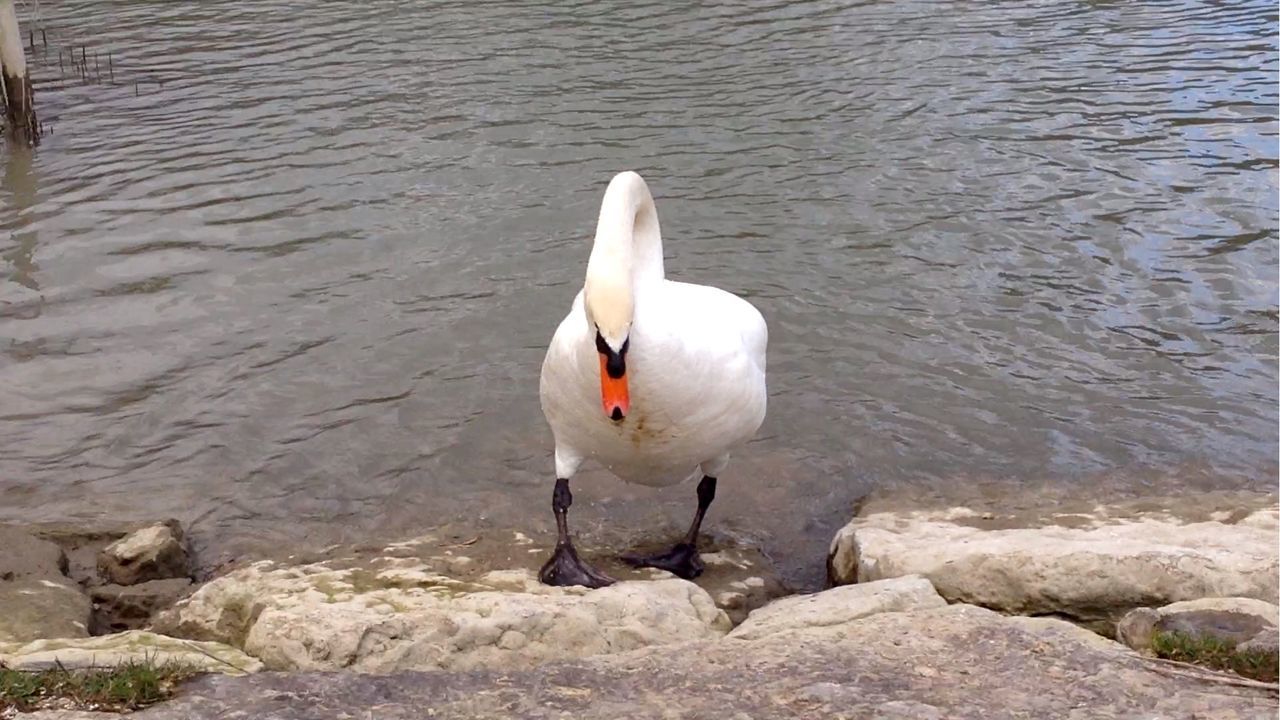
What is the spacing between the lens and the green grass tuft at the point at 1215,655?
3.86 metres

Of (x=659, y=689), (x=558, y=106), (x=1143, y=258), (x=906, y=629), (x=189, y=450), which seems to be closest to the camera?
(x=659, y=689)

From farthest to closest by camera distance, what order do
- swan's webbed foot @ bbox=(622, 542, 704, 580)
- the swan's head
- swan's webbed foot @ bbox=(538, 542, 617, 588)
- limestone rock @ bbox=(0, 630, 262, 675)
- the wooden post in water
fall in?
the wooden post in water → swan's webbed foot @ bbox=(622, 542, 704, 580) → swan's webbed foot @ bbox=(538, 542, 617, 588) → the swan's head → limestone rock @ bbox=(0, 630, 262, 675)

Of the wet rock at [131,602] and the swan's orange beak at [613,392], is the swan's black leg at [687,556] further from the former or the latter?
the wet rock at [131,602]

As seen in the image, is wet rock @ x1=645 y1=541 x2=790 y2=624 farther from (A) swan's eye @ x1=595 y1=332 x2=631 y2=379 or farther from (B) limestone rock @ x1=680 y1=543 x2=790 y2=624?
(A) swan's eye @ x1=595 y1=332 x2=631 y2=379

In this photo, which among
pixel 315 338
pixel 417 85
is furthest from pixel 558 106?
pixel 315 338

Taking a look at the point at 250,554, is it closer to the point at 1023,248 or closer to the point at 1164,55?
the point at 1023,248

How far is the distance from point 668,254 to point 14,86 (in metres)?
6.97

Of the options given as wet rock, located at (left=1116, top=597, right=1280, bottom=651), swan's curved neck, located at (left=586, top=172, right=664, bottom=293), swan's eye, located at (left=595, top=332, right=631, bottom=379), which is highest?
swan's curved neck, located at (left=586, top=172, right=664, bottom=293)

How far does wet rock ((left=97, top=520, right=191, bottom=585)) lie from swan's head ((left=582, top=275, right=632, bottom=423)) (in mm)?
2461

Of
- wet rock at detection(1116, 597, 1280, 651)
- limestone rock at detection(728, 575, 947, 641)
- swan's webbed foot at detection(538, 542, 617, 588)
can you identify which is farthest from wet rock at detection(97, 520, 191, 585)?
wet rock at detection(1116, 597, 1280, 651)

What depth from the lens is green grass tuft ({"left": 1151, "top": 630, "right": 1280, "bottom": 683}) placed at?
3861 millimetres

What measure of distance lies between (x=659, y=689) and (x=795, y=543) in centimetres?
284

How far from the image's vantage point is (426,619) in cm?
457

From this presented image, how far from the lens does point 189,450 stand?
301 inches
